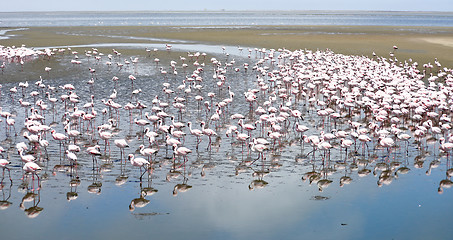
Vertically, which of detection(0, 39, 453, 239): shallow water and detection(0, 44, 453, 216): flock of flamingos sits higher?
detection(0, 44, 453, 216): flock of flamingos

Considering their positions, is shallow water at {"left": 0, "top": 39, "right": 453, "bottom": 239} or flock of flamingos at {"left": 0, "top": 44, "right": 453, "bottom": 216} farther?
flock of flamingos at {"left": 0, "top": 44, "right": 453, "bottom": 216}

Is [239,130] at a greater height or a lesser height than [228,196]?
greater

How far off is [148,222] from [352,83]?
50.9 feet

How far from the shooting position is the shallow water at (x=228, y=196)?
1083 centimetres

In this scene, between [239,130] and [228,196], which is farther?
[239,130]

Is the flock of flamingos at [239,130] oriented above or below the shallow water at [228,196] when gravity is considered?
above

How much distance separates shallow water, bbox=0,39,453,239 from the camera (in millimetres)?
10828

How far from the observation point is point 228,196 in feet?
41.4

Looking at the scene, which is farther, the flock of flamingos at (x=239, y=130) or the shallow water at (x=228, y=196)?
the flock of flamingos at (x=239, y=130)

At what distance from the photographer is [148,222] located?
11.1 m

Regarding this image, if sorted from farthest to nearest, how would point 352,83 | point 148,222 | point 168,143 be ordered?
point 352,83 < point 168,143 < point 148,222

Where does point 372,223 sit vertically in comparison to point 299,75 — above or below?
below

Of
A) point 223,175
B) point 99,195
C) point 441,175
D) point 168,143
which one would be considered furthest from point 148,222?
point 441,175

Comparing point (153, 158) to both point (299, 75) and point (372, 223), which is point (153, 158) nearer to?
→ point (372, 223)
